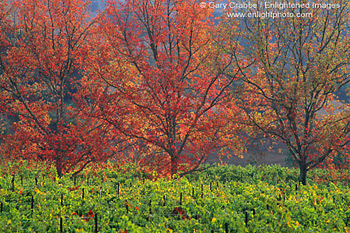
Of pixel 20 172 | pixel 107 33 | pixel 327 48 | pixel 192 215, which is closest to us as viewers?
pixel 192 215

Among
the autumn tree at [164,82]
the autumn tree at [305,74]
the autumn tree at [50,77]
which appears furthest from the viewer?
the autumn tree at [164,82]

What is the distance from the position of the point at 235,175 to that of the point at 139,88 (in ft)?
19.2

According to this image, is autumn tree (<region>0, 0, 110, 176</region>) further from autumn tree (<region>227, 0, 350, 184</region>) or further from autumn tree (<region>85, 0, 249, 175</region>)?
autumn tree (<region>227, 0, 350, 184</region>)

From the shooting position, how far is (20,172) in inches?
504

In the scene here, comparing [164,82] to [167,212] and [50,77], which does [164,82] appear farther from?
[167,212]

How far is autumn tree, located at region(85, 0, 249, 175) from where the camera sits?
1031 cm

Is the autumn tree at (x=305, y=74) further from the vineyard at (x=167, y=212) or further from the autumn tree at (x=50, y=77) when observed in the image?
the autumn tree at (x=50, y=77)

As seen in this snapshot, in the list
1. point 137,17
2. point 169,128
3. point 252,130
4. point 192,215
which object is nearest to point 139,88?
point 169,128

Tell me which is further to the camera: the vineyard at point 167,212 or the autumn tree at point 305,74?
the autumn tree at point 305,74

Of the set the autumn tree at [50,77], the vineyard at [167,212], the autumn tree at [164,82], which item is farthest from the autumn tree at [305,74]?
the autumn tree at [50,77]

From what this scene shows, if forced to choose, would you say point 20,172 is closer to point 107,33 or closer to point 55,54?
point 55,54

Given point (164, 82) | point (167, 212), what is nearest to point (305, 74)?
point (164, 82)

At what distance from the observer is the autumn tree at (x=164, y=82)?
10.3 m

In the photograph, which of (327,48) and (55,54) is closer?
(327,48)
